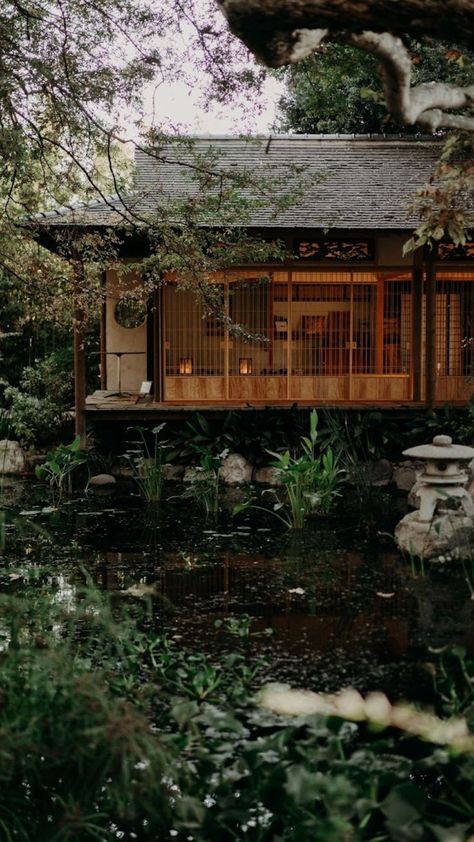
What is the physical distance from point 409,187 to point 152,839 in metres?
11.2

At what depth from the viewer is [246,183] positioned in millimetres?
7246

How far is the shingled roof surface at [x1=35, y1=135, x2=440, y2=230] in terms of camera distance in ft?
36.8

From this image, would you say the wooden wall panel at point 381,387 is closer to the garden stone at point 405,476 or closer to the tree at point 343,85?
the garden stone at point 405,476

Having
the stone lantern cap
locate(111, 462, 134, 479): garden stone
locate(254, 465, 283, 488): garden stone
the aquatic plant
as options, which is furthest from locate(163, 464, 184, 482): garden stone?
the stone lantern cap

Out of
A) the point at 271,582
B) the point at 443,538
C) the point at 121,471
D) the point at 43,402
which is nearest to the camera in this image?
the point at 271,582

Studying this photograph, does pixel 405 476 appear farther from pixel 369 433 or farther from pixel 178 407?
pixel 178 407

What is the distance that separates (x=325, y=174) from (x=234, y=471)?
413 cm

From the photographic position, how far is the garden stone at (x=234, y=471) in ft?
36.5

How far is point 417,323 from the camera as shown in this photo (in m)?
12.2

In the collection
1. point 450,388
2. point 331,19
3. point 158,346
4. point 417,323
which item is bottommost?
point 450,388

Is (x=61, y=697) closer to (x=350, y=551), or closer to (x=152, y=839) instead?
(x=152, y=839)

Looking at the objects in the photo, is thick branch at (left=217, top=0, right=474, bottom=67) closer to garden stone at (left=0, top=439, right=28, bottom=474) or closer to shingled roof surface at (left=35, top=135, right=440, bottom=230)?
shingled roof surface at (left=35, top=135, right=440, bottom=230)

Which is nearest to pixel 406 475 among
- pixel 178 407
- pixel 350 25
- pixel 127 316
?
pixel 178 407

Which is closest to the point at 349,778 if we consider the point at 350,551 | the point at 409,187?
the point at 350,551
